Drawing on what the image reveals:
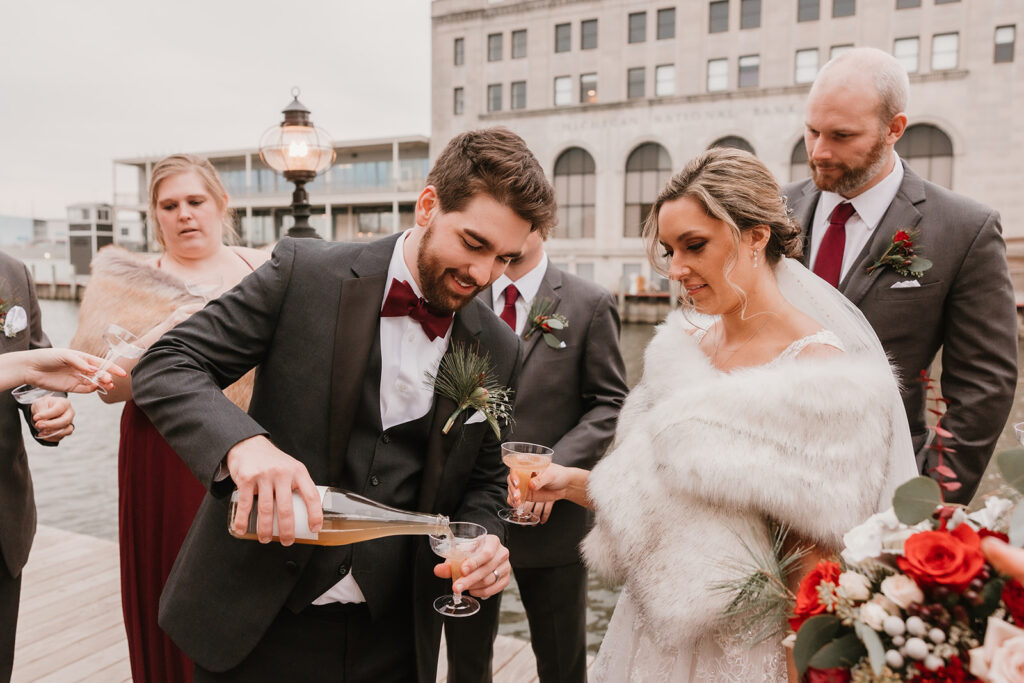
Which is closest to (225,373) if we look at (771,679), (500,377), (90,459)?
(500,377)

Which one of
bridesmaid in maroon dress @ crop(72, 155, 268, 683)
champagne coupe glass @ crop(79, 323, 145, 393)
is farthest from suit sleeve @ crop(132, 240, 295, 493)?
bridesmaid in maroon dress @ crop(72, 155, 268, 683)

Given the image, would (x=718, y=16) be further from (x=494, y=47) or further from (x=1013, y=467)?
(x=1013, y=467)

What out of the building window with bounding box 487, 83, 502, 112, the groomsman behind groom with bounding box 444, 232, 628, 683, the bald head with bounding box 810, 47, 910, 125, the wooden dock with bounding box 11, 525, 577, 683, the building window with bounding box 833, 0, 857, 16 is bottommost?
the wooden dock with bounding box 11, 525, 577, 683

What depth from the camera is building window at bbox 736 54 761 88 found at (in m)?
28.4

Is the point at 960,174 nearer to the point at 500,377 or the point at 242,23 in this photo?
the point at 500,377

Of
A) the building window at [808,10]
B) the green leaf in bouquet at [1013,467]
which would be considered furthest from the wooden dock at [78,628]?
the building window at [808,10]

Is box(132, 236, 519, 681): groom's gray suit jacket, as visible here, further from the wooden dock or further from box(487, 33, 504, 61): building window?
box(487, 33, 504, 61): building window

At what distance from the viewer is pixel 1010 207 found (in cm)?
2455

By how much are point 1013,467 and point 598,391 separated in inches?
86.1

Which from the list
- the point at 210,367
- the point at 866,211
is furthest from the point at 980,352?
the point at 210,367

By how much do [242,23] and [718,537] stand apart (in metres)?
58.7

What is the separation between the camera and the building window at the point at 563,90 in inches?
1252

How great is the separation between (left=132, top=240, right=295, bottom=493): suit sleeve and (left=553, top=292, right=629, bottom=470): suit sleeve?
157cm

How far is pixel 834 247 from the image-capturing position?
278 centimetres
